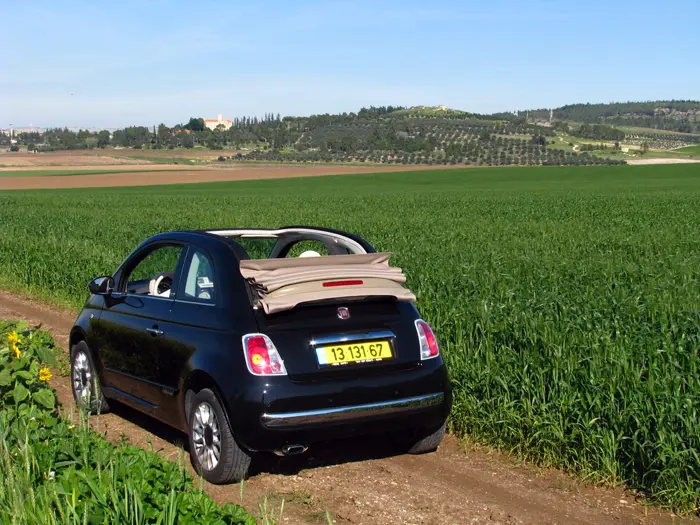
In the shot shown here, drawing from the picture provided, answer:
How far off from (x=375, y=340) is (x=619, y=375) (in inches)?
67.9

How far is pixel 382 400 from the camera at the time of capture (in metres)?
5.60

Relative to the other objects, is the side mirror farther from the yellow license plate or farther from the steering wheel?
the yellow license plate

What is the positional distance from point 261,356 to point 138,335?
1.64m

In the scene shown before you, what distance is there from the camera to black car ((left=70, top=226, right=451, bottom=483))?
540 centimetres

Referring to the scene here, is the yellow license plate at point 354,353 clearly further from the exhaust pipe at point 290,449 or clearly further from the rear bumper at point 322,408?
the exhaust pipe at point 290,449

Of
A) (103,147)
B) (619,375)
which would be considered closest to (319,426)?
(619,375)

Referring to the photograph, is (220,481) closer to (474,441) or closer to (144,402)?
(144,402)

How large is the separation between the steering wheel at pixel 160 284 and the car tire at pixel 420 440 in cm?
221

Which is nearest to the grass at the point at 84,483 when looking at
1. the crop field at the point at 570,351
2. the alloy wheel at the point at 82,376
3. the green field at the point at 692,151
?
the alloy wheel at the point at 82,376

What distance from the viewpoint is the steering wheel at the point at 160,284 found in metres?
7.05

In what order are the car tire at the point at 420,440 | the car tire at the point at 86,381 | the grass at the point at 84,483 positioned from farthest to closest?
the car tire at the point at 86,381 < the car tire at the point at 420,440 < the grass at the point at 84,483

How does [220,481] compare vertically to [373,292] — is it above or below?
below

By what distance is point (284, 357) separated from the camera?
5.43 meters

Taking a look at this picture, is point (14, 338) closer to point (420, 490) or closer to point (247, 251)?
point (247, 251)
